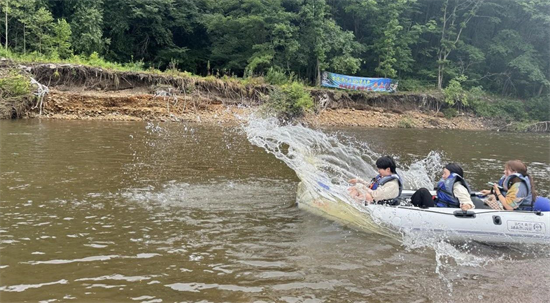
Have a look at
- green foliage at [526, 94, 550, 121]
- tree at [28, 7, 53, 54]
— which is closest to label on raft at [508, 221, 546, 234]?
tree at [28, 7, 53, 54]

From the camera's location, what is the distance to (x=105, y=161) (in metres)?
10.9

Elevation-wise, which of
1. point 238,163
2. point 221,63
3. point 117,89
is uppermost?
point 221,63

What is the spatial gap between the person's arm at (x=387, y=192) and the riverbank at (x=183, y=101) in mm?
18784

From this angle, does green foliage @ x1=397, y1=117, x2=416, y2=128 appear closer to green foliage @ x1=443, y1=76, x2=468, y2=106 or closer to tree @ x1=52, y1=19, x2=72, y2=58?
green foliage @ x1=443, y1=76, x2=468, y2=106

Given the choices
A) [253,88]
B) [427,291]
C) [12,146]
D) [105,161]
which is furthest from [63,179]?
[253,88]

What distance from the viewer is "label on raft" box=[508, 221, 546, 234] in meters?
6.61

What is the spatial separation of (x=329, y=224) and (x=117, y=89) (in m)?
21.6

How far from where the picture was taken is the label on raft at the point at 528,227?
21.7 ft

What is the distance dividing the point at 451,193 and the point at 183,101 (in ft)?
69.2

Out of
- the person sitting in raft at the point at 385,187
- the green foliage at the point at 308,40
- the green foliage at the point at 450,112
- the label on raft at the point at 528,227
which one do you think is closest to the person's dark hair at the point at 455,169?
the person sitting in raft at the point at 385,187

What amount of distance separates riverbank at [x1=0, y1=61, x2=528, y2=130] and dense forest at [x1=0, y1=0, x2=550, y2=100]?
8.39 feet

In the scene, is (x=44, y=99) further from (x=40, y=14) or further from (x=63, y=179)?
(x=63, y=179)

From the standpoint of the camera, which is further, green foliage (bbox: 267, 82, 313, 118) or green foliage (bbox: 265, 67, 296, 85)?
green foliage (bbox: 265, 67, 296, 85)

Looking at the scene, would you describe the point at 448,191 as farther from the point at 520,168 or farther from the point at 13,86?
the point at 13,86
